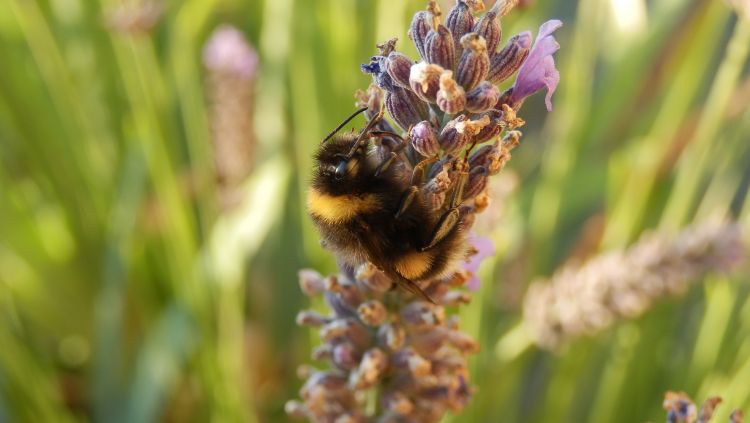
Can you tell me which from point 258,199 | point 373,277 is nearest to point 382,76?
point 373,277

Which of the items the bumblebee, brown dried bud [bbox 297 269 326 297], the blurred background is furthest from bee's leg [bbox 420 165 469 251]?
the blurred background

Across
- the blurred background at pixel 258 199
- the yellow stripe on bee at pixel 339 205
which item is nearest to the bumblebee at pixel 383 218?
the yellow stripe on bee at pixel 339 205

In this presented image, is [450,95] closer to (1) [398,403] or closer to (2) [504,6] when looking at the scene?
(2) [504,6]

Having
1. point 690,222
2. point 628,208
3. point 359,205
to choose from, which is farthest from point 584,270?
point 359,205

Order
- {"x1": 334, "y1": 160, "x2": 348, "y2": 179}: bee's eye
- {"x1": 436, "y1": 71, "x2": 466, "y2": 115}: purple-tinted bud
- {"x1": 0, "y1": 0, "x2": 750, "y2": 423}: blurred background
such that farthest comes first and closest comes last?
{"x1": 0, "y1": 0, "x2": 750, "y2": 423}: blurred background < {"x1": 334, "y1": 160, "x2": 348, "y2": 179}: bee's eye < {"x1": 436, "y1": 71, "x2": 466, "y2": 115}: purple-tinted bud

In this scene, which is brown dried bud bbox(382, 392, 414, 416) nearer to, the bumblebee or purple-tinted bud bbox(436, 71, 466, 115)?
the bumblebee

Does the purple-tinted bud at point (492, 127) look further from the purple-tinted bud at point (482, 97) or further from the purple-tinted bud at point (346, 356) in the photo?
the purple-tinted bud at point (346, 356)
